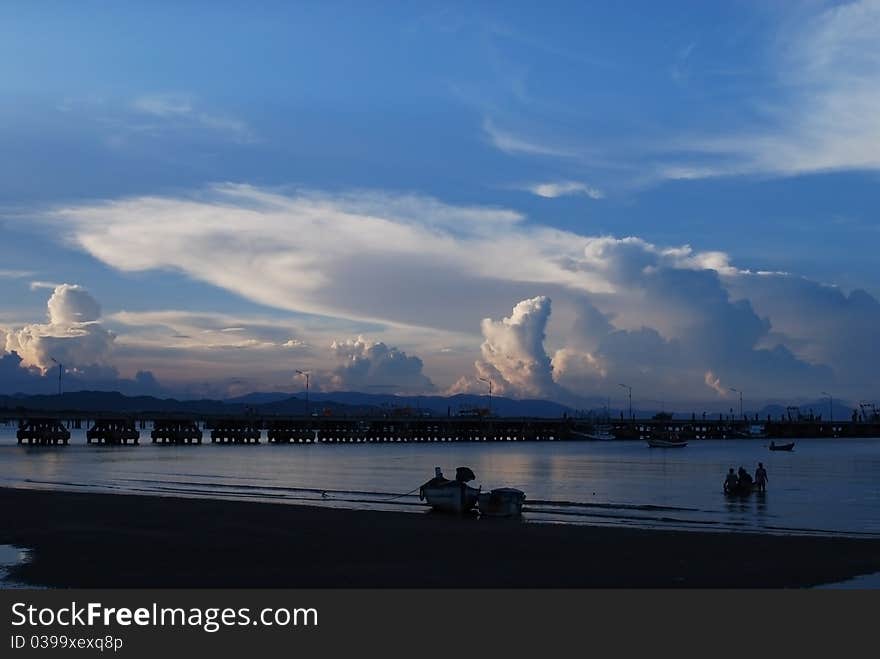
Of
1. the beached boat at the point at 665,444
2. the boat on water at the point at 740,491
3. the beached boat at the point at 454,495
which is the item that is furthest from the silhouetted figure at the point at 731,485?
the beached boat at the point at 665,444

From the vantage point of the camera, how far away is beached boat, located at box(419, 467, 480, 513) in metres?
37.3

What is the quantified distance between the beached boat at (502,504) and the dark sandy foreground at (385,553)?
191cm

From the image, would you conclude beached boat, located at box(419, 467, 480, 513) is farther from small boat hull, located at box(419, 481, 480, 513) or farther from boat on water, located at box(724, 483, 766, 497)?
boat on water, located at box(724, 483, 766, 497)

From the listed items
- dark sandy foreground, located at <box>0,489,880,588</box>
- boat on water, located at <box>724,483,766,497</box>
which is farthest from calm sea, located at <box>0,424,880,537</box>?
dark sandy foreground, located at <box>0,489,880,588</box>

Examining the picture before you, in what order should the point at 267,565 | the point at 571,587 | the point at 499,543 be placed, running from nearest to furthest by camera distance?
the point at 571,587 → the point at 267,565 → the point at 499,543

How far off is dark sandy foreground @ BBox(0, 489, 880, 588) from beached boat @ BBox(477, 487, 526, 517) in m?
1.91

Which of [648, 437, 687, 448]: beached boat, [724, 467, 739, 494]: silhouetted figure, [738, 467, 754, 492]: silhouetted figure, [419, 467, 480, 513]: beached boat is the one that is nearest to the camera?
[419, 467, 480, 513]: beached boat

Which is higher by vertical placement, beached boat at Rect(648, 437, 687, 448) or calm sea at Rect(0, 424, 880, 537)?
calm sea at Rect(0, 424, 880, 537)

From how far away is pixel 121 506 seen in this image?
36938mm

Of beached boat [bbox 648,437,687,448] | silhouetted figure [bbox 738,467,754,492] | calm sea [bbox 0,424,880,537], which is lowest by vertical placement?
beached boat [bbox 648,437,687,448]
